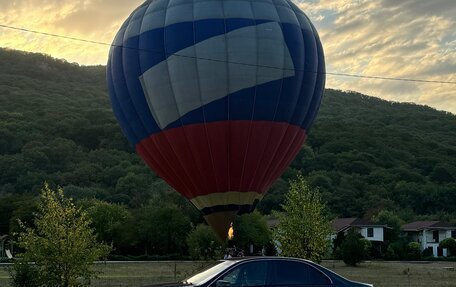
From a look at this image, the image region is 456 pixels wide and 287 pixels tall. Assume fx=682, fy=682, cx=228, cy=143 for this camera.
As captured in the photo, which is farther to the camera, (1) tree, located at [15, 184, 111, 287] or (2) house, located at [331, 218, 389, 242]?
(2) house, located at [331, 218, 389, 242]

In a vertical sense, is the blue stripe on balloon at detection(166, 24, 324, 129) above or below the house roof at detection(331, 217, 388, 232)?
above

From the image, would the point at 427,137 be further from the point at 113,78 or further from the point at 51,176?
the point at 113,78

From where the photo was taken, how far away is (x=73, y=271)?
22500mm

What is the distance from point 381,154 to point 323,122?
22178 millimetres

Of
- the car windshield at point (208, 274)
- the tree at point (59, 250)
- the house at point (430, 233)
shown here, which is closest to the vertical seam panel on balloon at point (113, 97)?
the tree at point (59, 250)

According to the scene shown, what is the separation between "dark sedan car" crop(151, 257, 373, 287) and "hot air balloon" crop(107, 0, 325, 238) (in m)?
15.7

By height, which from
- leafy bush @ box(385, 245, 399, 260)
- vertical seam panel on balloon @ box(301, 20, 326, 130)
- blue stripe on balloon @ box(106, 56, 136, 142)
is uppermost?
vertical seam panel on balloon @ box(301, 20, 326, 130)

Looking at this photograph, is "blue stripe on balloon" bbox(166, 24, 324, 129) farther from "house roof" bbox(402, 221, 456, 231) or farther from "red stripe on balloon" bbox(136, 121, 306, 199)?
"house roof" bbox(402, 221, 456, 231)

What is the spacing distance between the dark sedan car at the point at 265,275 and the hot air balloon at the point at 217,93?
15737 mm

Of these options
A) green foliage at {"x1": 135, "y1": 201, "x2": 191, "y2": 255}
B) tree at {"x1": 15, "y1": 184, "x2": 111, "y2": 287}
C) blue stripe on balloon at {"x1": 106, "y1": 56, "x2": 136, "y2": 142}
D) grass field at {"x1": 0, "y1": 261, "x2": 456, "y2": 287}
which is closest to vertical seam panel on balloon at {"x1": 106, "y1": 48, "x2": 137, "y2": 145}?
blue stripe on balloon at {"x1": 106, "y1": 56, "x2": 136, "y2": 142}

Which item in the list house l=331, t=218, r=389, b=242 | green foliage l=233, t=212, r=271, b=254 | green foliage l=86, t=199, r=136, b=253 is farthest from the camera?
house l=331, t=218, r=389, b=242

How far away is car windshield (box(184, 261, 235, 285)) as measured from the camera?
13633 mm

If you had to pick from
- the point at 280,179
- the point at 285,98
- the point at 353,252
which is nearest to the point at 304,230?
the point at 285,98

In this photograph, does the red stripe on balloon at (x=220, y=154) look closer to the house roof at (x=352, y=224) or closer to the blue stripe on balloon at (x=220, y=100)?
the blue stripe on balloon at (x=220, y=100)
